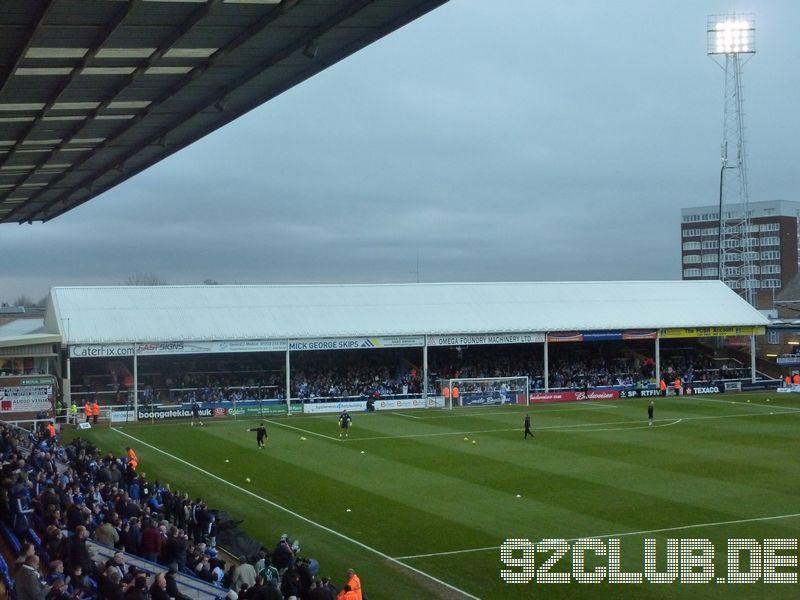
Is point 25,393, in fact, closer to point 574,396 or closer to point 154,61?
point 154,61

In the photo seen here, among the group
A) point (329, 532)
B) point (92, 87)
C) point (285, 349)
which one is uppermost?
point (92, 87)

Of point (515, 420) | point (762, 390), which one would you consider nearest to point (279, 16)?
point (515, 420)

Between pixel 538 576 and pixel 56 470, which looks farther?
pixel 56 470

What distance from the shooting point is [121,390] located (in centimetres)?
5225

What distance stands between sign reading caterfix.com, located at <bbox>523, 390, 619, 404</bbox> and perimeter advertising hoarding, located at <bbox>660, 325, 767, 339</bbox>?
585 cm

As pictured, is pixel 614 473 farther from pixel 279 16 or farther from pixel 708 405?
pixel 708 405

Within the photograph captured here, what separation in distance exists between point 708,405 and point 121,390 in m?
31.4

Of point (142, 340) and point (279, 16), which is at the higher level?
point (279, 16)

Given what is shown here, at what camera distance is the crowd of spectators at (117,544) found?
12498 millimetres

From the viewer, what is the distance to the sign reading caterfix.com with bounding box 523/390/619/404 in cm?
5616

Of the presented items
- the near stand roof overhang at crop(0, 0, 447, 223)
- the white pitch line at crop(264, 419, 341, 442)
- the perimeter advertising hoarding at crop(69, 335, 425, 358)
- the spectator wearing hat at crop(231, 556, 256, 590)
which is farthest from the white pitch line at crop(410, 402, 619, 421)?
the spectator wearing hat at crop(231, 556, 256, 590)

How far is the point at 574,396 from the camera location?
56781mm

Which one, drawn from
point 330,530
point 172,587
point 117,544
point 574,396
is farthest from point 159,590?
point 574,396

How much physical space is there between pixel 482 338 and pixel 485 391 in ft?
10.7
